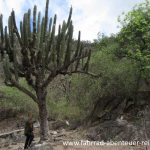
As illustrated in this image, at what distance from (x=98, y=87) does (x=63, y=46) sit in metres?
5.14

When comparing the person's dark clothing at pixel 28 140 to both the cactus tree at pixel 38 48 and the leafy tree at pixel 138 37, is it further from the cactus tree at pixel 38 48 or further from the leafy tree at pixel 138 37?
the leafy tree at pixel 138 37

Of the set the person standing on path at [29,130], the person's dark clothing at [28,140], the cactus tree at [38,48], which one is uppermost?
the cactus tree at [38,48]

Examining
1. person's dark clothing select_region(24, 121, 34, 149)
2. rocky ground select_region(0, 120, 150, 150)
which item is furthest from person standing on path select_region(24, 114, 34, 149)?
rocky ground select_region(0, 120, 150, 150)

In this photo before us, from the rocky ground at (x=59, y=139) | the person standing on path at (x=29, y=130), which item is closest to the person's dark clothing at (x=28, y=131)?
the person standing on path at (x=29, y=130)

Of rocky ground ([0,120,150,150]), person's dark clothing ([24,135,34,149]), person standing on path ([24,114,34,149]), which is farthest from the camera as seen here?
person's dark clothing ([24,135,34,149])

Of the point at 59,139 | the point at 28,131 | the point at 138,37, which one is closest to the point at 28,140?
the point at 28,131

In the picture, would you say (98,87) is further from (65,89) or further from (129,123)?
(65,89)

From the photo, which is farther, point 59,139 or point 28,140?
point 59,139

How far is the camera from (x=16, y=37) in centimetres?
1619

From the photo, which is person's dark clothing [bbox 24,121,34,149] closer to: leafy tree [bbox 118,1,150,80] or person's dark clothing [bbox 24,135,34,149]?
person's dark clothing [bbox 24,135,34,149]

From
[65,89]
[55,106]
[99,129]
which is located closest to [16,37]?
[99,129]

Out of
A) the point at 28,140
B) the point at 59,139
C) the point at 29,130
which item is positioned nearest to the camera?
the point at 29,130

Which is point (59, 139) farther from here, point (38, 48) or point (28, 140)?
point (38, 48)

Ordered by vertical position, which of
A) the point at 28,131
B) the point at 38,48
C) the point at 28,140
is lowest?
the point at 28,140
